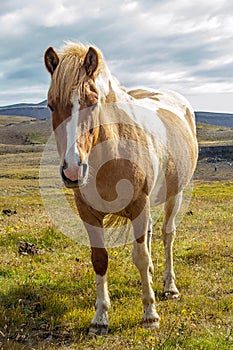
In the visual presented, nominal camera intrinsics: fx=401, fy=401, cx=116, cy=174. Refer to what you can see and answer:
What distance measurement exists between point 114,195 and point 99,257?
110cm

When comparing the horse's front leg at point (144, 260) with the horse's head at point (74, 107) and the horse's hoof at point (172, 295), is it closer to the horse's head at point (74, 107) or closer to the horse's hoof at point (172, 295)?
the horse's hoof at point (172, 295)

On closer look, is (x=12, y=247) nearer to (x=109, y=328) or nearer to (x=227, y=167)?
(x=109, y=328)

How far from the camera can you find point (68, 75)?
4.62 meters

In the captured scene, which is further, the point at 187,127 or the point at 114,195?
the point at 187,127

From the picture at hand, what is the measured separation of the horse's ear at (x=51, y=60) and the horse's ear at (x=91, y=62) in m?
0.44

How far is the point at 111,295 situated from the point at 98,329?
1.26m

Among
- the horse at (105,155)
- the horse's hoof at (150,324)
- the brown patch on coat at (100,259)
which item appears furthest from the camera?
the brown patch on coat at (100,259)

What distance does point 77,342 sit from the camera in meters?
5.19

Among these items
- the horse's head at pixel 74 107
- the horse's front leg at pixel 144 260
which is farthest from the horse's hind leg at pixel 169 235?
the horse's head at pixel 74 107

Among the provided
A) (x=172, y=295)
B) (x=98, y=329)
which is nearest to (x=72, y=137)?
(x=98, y=329)

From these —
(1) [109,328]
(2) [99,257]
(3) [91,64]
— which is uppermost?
(3) [91,64]

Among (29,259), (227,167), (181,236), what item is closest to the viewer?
(29,259)

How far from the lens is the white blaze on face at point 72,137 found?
14.0 ft

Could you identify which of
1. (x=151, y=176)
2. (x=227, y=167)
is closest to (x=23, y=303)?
(x=151, y=176)
